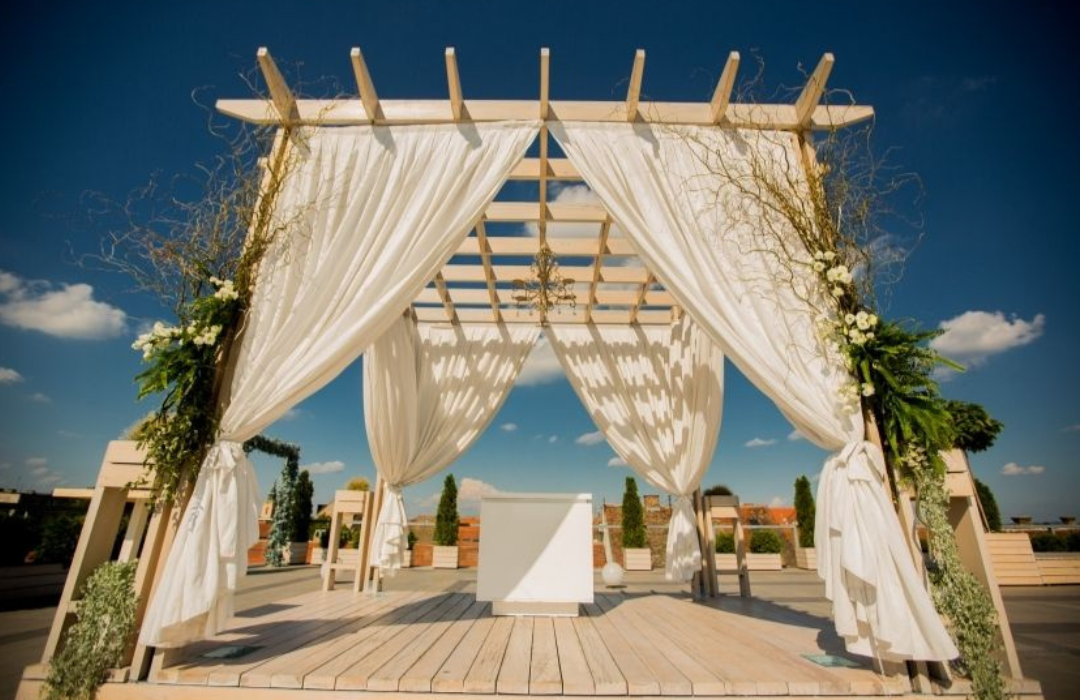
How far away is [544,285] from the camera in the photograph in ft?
14.6

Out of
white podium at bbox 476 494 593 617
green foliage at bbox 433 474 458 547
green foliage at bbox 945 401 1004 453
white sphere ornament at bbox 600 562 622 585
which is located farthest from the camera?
green foliage at bbox 433 474 458 547

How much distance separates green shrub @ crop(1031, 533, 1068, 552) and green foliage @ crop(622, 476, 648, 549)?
317 inches

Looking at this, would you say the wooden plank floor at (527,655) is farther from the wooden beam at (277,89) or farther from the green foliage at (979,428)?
the green foliage at (979,428)

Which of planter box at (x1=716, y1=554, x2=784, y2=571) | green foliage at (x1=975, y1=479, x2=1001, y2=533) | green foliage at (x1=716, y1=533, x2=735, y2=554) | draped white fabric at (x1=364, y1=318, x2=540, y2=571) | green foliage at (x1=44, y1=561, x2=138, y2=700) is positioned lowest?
planter box at (x1=716, y1=554, x2=784, y2=571)

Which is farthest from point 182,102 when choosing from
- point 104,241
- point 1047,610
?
point 1047,610

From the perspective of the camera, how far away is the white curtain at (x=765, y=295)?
184cm

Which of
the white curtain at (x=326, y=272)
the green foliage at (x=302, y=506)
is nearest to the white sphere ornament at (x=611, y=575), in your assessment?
the white curtain at (x=326, y=272)

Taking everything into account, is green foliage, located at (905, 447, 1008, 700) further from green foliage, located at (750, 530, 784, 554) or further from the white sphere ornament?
green foliage, located at (750, 530, 784, 554)

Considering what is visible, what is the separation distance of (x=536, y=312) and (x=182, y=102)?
3.43 m

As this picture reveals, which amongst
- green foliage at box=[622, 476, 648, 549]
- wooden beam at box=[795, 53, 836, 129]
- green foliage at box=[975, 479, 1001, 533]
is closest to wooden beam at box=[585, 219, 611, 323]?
wooden beam at box=[795, 53, 836, 129]

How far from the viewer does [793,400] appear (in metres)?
2.30

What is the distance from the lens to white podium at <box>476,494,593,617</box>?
328cm

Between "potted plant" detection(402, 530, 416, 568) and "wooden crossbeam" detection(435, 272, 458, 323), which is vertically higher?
"wooden crossbeam" detection(435, 272, 458, 323)

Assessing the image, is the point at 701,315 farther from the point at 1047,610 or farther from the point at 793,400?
the point at 1047,610
